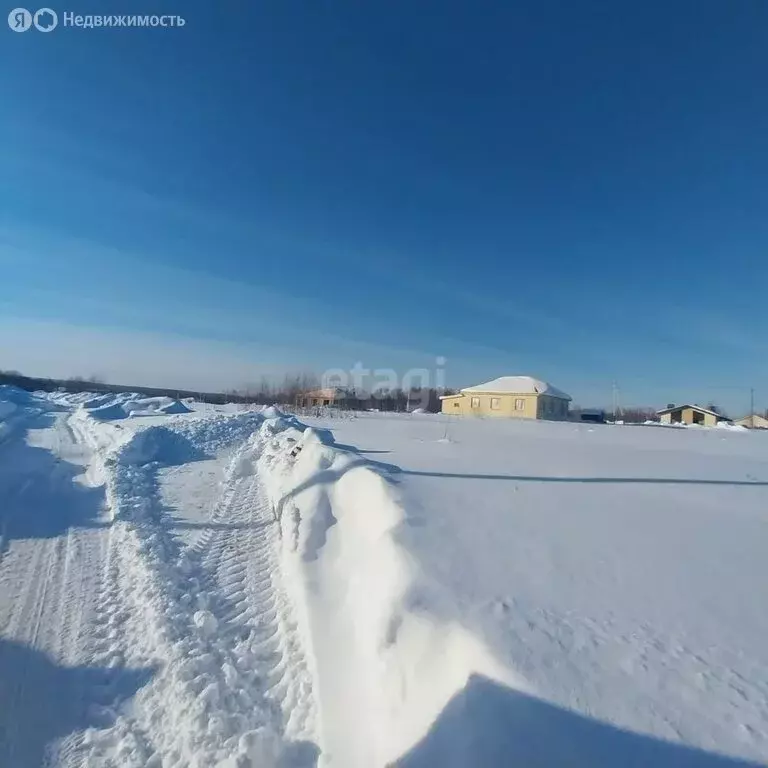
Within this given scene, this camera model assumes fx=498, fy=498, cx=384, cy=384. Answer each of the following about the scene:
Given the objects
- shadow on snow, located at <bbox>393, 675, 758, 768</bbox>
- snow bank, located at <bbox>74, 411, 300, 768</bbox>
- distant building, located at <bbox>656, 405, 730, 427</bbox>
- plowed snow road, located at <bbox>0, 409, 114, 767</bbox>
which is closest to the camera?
shadow on snow, located at <bbox>393, 675, 758, 768</bbox>

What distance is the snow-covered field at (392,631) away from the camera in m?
2.37

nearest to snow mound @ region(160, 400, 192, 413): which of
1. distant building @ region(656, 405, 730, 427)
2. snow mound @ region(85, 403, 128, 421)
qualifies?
snow mound @ region(85, 403, 128, 421)

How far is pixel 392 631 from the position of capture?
3.30 metres

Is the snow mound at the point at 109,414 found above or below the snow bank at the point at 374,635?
above

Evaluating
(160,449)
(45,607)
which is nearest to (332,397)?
(160,449)

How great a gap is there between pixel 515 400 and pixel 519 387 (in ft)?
6.04

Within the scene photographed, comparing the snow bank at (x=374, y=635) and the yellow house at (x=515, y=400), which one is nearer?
the snow bank at (x=374, y=635)

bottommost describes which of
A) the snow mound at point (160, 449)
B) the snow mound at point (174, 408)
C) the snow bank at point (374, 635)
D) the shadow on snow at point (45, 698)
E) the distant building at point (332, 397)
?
the shadow on snow at point (45, 698)

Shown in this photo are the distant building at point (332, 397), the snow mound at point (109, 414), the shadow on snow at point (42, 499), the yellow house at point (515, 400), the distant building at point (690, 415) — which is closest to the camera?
the shadow on snow at point (42, 499)

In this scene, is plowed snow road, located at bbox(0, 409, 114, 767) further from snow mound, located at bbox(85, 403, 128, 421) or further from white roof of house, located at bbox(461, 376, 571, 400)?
white roof of house, located at bbox(461, 376, 571, 400)

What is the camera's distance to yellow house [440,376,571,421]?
48.3 meters

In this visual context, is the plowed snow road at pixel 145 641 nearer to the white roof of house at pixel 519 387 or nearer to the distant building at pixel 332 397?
the white roof of house at pixel 519 387

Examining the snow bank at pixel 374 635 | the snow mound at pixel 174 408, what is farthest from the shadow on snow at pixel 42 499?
the snow mound at pixel 174 408

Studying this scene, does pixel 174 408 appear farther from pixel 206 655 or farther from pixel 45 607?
pixel 206 655
